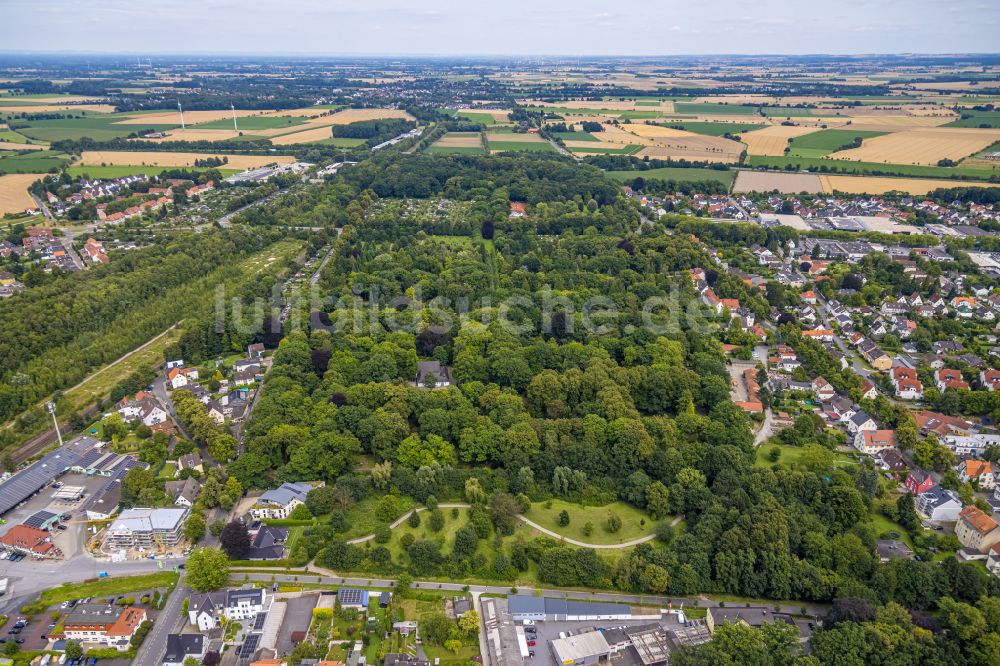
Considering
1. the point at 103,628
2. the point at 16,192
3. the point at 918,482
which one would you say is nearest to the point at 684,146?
the point at 918,482

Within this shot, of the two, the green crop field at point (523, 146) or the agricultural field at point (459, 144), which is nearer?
the agricultural field at point (459, 144)

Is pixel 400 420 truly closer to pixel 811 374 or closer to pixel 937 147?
pixel 811 374

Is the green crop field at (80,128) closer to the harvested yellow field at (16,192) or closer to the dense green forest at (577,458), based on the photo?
the harvested yellow field at (16,192)

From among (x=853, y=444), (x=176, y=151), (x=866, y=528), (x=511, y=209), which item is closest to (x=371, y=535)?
(x=866, y=528)

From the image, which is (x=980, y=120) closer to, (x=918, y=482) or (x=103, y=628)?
(x=918, y=482)

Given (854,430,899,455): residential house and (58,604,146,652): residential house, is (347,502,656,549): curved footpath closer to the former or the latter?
(58,604,146,652): residential house

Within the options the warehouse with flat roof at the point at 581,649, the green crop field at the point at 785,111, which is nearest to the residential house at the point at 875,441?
the warehouse with flat roof at the point at 581,649
